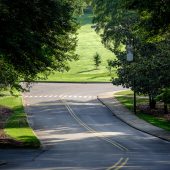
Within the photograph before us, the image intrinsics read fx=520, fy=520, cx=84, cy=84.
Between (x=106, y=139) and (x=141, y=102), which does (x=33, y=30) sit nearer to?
(x=106, y=139)

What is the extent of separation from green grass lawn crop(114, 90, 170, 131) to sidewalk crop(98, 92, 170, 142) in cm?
73

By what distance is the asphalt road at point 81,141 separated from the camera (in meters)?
22.5

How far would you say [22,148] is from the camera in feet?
99.7

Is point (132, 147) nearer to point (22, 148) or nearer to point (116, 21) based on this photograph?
point (22, 148)

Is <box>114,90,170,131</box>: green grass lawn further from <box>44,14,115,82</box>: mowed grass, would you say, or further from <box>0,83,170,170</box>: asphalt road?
<box>44,14,115,82</box>: mowed grass

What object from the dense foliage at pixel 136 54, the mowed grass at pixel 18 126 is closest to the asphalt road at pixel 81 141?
the mowed grass at pixel 18 126

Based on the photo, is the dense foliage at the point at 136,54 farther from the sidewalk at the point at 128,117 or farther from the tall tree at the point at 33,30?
the tall tree at the point at 33,30

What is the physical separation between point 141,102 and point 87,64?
2428 inches

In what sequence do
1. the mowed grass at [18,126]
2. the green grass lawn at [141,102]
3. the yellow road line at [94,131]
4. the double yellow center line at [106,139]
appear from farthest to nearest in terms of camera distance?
the green grass lawn at [141,102] < the mowed grass at [18,126] < the yellow road line at [94,131] < the double yellow center line at [106,139]

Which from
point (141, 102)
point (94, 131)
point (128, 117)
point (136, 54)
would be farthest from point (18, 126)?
point (141, 102)

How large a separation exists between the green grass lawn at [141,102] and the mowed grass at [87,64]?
56.3 feet

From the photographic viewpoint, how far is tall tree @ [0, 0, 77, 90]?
25781 millimetres

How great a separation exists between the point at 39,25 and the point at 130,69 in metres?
27.1

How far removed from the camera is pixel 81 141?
3553 cm
